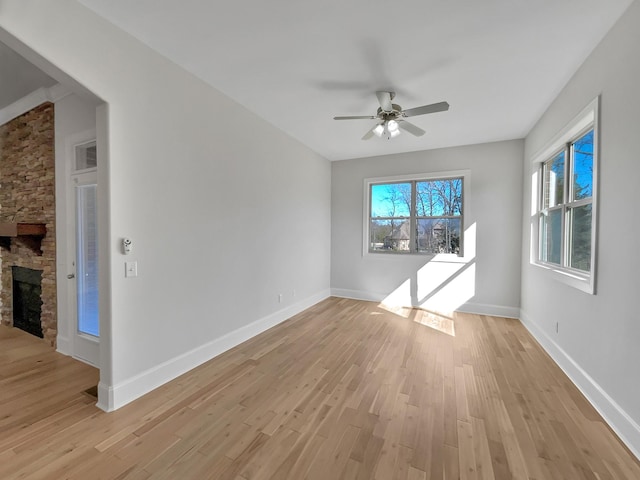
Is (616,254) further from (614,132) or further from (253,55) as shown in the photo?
(253,55)

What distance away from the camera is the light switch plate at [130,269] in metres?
2.12

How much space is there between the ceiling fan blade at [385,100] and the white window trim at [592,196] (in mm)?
1651

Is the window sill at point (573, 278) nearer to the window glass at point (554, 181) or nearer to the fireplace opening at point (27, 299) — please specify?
the window glass at point (554, 181)

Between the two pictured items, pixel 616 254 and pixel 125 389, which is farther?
pixel 125 389

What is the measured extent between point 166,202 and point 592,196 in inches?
144

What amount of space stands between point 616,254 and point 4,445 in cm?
419

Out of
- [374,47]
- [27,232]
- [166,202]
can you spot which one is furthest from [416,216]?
[27,232]

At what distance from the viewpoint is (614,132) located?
1943 mm

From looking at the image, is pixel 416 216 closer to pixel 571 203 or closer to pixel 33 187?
pixel 571 203

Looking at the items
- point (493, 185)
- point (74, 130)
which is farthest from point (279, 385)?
point (493, 185)

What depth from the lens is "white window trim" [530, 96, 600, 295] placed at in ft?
7.07

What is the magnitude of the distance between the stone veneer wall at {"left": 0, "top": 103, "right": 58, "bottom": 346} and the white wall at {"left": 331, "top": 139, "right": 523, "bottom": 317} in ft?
14.1

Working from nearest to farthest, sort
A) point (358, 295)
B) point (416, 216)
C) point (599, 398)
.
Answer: point (599, 398)
point (416, 216)
point (358, 295)

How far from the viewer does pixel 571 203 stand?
9.16ft
